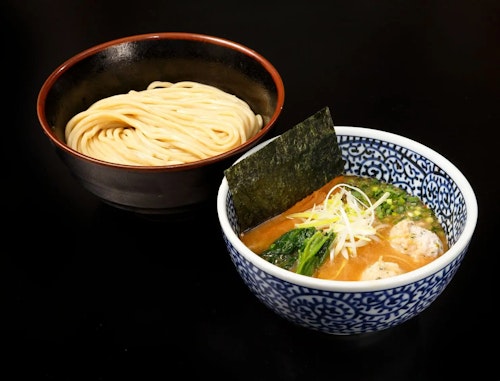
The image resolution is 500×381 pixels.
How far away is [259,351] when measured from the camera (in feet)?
4.64

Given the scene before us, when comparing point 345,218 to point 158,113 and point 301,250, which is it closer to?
point 301,250

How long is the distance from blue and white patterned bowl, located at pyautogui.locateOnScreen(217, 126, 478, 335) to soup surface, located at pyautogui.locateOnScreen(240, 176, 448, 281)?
52mm

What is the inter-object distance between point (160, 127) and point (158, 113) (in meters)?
0.05

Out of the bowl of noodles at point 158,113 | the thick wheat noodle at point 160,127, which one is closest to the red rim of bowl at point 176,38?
the bowl of noodles at point 158,113

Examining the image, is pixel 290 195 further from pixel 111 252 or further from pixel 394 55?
pixel 394 55

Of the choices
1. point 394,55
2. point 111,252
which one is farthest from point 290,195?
point 394,55

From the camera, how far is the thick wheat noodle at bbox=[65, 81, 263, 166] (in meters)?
1.74

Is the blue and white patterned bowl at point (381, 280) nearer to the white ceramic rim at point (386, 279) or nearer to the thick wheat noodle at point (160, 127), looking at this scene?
the white ceramic rim at point (386, 279)

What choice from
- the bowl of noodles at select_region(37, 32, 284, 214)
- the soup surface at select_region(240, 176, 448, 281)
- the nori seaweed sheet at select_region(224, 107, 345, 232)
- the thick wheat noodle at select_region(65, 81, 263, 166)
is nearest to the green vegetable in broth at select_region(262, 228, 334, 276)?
the soup surface at select_region(240, 176, 448, 281)

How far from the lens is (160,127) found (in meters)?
1.81

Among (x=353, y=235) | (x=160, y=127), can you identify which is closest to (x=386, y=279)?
(x=353, y=235)

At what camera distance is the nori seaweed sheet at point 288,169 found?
1.50 meters

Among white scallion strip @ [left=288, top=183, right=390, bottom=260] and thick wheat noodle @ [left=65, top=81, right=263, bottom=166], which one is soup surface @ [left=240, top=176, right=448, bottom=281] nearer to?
white scallion strip @ [left=288, top=183, right=390, bottom=260]

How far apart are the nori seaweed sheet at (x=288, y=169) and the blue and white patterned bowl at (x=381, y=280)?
39 millimetres
